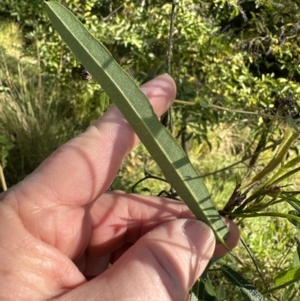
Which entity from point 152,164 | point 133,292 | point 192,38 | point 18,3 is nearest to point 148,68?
point 192,38

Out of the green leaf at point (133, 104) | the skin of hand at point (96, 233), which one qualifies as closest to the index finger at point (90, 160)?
the skin of hand at point (96, 233)

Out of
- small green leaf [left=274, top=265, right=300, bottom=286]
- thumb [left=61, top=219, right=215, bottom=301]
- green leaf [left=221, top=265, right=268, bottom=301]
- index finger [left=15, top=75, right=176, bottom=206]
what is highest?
index finger [left=15, top=75, right=176, bottom=206]

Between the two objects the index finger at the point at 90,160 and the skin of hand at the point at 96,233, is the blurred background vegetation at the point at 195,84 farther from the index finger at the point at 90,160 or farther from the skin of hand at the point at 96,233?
A: the skin of hand at the point at 96,233

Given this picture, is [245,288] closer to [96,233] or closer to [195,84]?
[96,233]

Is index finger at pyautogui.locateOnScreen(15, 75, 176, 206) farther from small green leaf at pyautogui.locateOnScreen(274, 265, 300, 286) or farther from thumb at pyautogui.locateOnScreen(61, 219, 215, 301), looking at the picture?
small green leaf at pyautogui.locateOnScreen(274, 265, 300, 286)

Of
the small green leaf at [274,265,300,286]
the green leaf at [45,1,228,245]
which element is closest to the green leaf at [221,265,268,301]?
the small green leaf at [274,265,300,286]

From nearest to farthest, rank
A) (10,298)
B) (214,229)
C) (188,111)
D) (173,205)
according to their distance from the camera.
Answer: (10,298), (214,229), (173,205), (188,111)

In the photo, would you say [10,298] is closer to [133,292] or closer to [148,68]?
[133,292]
